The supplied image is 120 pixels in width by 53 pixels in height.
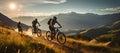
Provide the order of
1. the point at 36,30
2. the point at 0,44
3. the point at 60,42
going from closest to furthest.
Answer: the point at 0,44 → the point at 60,42 → the point at 36,30

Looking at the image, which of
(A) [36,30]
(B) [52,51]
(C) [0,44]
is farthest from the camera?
(A) [36,30]

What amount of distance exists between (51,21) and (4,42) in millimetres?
14710

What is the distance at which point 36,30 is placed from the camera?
3612cm

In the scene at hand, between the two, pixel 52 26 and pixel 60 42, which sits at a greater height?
pixel 52 26

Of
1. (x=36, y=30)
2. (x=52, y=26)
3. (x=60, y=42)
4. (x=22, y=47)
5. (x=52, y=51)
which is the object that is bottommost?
(x=36, y=30)

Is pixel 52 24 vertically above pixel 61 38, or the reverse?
pixel 52 24

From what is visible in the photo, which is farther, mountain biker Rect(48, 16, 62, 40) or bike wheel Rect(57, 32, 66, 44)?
bike wheel Rect(57, 32, 66, 44)

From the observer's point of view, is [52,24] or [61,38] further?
[61,38]

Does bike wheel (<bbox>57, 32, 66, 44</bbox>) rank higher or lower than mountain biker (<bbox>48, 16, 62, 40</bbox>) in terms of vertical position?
lower

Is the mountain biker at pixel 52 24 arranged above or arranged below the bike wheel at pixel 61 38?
above

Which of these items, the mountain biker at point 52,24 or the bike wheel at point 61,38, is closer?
the mountain biker at point 52,24

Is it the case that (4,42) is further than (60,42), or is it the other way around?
(60,42)

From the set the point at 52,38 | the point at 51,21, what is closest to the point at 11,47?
the point at 51,21

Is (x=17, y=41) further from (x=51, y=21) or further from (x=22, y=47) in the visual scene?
(x=51, y=21)
